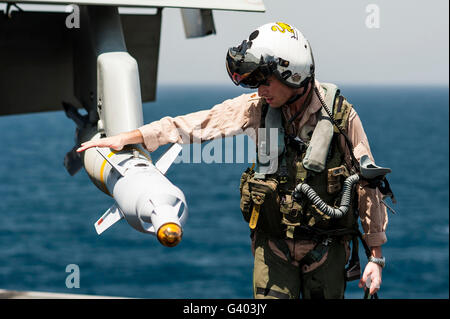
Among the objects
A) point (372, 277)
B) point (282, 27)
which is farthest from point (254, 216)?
point (282, 27)

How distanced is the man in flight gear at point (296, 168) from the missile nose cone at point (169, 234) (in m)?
1.02

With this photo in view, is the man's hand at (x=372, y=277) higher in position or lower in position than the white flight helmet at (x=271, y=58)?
lower

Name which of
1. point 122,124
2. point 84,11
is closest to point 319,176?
point 122,124

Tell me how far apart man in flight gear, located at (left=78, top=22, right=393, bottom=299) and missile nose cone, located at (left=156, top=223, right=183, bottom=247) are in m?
1.02

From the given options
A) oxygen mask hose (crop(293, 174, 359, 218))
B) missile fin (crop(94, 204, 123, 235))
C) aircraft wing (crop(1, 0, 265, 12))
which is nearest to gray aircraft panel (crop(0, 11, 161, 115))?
aircraft wing (crop(1, 0, 265, 12))

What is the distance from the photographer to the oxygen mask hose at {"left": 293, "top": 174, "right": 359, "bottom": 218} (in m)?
6.18

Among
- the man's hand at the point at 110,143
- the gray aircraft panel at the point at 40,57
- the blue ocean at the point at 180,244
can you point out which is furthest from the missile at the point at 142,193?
the blue ocean at the point at 180,244

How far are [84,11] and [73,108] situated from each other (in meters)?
1.37

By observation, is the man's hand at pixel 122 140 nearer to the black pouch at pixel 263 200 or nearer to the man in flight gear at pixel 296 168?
the man in flight gear at pixel 296 168

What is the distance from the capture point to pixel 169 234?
546 centimetres

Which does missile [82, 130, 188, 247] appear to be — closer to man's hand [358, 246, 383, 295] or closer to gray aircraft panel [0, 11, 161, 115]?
man's hand [358, 246, 383, 295]

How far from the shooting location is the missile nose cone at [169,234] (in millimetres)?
5441

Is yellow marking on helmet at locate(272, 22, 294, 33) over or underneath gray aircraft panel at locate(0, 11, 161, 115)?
underneath

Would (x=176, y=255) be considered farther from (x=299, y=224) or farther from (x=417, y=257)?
(x=299, y=224)
